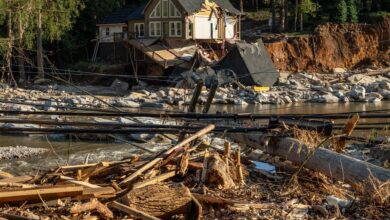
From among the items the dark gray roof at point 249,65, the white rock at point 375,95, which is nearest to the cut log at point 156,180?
the white rock at point 375,95

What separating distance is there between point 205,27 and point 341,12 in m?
12.6

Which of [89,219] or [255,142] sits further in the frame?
[255,142]

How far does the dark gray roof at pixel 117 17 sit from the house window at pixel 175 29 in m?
5.24

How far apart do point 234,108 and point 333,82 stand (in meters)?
13.4

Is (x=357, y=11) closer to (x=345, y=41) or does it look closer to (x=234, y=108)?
(x=345, y=41)

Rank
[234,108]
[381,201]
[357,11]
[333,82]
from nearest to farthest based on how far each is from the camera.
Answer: [381,201], [234,108], [333,82], [357,11]

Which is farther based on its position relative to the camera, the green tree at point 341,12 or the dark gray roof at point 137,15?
the green tree at point 341,12

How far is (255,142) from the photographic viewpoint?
8797 millimetres

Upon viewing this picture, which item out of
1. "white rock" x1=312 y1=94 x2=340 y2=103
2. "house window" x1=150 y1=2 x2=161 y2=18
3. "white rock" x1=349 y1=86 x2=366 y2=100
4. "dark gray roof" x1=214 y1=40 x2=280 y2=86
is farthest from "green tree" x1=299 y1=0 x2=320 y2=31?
"white rock" x1=312 y1=94 x2=340 y2=103

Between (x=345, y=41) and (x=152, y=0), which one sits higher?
(x=152, y=0)

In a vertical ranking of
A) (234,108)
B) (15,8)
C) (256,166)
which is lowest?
(234,108)

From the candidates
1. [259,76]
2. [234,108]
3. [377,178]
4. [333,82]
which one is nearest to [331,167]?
[377,178]

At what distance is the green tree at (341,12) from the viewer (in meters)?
52.4

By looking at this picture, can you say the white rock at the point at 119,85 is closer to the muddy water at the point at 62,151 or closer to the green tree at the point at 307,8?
the green tree at the point at 307,8
